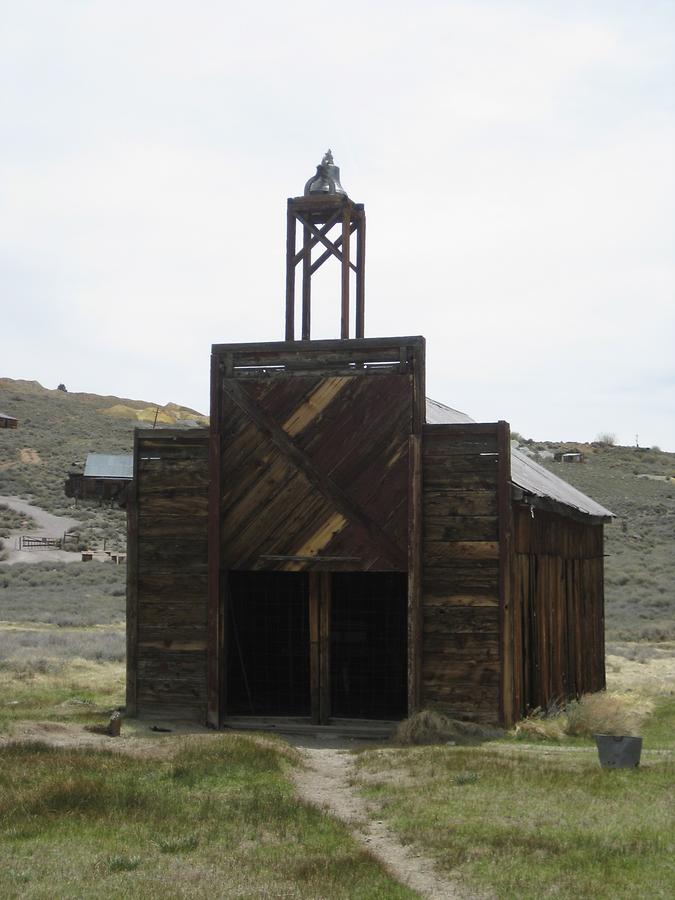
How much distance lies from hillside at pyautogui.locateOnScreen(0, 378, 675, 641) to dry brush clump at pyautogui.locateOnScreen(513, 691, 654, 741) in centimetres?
1753

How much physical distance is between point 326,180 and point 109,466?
520 cm

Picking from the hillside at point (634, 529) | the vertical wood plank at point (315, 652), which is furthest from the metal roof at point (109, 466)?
the hillside at point (634, 529)

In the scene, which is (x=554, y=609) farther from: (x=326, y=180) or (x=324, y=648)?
(x=326, y=180)

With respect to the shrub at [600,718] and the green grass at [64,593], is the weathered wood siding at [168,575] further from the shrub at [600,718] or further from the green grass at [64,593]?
the green grass at [64,593]

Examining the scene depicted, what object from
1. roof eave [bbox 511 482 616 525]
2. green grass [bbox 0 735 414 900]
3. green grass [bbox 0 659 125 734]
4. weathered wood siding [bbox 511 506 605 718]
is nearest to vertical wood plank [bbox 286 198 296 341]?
roof eave [bbox 511 482 616 525]

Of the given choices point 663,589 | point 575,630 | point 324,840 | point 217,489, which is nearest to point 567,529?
point 575,630

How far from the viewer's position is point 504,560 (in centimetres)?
1484

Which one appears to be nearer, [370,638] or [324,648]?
[324,648]

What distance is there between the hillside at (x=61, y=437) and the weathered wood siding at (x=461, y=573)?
33255mm

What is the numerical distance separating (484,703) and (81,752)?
5405 millimetres

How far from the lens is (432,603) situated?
1511 centimetres

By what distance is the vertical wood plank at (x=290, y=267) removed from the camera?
54.9 feet

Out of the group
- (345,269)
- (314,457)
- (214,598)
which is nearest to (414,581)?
(314,457)

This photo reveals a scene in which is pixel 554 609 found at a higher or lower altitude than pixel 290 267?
lower
